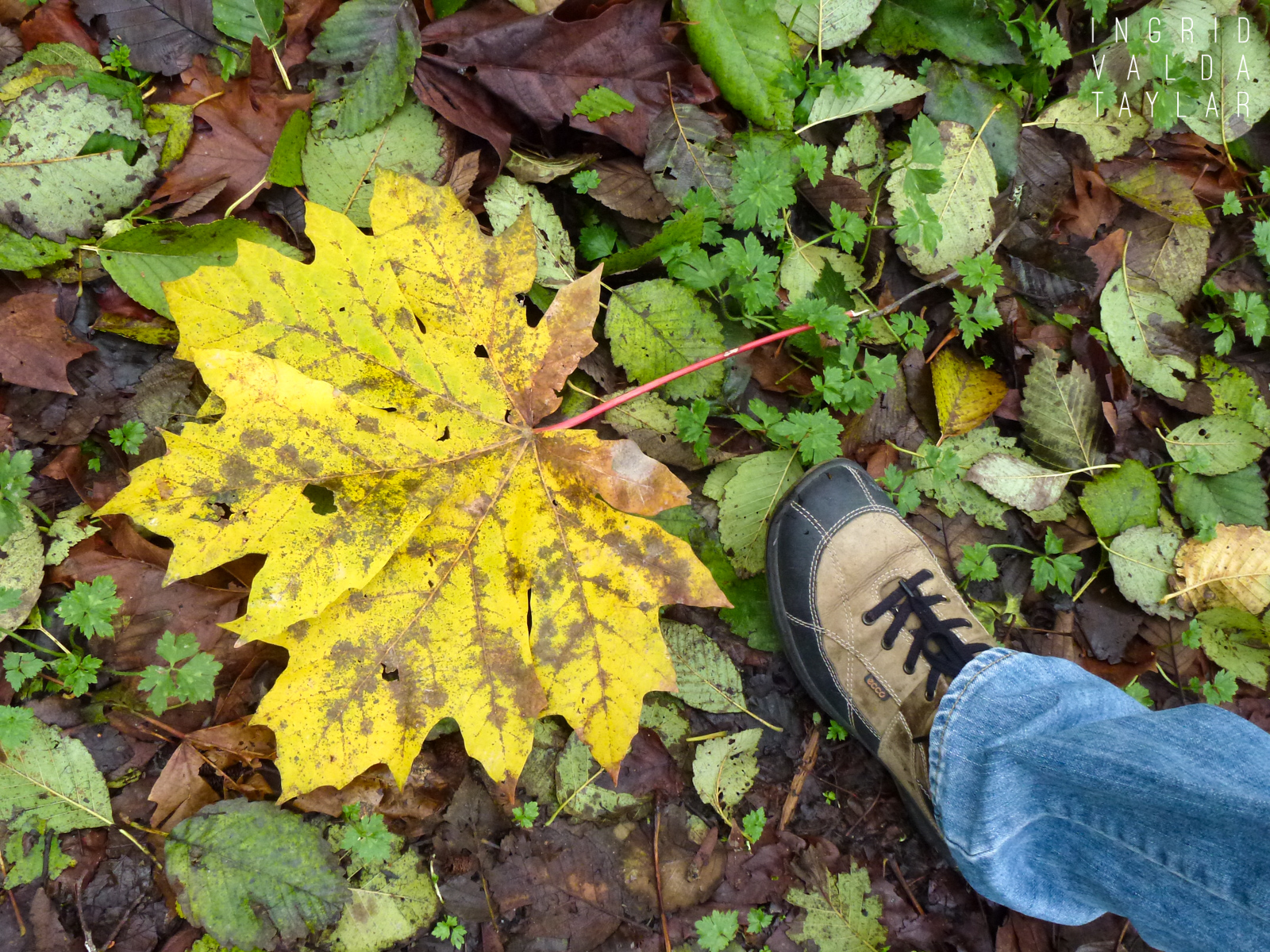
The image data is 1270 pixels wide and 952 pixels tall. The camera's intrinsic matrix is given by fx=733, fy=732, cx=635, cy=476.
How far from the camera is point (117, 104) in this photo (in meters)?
1.71

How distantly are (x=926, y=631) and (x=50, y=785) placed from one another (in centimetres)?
218

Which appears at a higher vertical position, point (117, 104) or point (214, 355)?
point (117, 104)

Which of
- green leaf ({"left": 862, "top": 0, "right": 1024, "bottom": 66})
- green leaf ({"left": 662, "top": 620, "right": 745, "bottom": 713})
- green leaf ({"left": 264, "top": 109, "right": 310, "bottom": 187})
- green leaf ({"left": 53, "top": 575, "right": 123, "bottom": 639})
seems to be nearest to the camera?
green leaf ({"left": 53, "top": 575, "right": 123, "bottom": 639})

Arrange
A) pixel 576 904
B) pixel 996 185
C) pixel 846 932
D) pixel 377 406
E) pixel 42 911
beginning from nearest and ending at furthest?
pixel 377 406
pixel 42 911
pixel 576 904
pixel 846 932
pixel 996 185

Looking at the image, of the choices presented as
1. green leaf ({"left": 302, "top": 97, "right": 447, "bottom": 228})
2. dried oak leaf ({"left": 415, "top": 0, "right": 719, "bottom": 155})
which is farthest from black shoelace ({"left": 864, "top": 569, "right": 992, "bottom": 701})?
green leaf ({"left": 302, "top": 97, "right": 447, "bottom": 228})

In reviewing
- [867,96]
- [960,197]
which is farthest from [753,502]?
[867,96]

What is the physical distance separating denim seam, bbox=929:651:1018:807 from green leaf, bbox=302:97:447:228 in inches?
71.7

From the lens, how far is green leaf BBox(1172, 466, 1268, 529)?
89.6 inches

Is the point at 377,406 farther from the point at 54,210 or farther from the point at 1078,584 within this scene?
the point at 1078,584

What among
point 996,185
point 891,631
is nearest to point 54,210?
point 891,631

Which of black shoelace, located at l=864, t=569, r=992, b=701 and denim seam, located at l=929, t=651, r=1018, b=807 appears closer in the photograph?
denim seam, located at l=929, t=651, r=1018, b=807

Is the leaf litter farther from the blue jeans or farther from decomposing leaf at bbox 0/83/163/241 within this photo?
the blue jeans

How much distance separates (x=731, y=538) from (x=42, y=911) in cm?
181

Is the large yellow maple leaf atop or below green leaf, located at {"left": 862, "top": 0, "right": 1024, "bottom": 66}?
below
